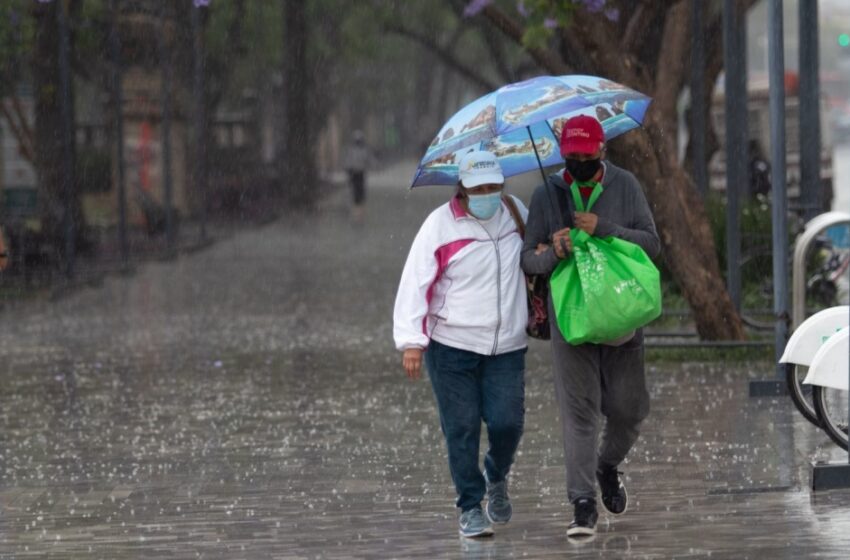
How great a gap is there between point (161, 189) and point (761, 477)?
93.1 feet

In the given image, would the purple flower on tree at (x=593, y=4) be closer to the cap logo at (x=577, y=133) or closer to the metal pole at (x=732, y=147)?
the metal pole at (x=732, y=147)

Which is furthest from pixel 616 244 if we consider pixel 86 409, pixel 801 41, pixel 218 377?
pixel 801 41

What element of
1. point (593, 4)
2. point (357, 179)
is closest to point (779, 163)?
point (593, 4)

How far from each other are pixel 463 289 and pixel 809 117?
26.7 feet

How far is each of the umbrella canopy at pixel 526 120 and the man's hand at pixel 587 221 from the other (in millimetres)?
398

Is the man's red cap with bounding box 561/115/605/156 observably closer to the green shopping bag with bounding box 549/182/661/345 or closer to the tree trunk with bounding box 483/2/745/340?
the green shopping bag with bounding box 549/182/661/345

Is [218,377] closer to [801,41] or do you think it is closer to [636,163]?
[636,163]

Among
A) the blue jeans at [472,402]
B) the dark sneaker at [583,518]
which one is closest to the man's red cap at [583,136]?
the blue jeans at [472,402]

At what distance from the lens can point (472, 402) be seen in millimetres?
7527

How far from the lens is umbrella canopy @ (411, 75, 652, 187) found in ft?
24.3

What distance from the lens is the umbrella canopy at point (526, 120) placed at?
7.39m

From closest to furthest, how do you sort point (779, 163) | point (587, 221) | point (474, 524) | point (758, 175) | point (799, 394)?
point (587, 221) → point (474, 524) → point (799, 394) → point (779, 163) → point (758, 175)

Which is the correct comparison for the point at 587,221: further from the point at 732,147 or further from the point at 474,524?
the point at 732,147

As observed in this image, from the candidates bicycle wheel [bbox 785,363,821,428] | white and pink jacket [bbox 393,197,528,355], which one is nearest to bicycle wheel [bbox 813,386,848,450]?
bicycle wheel [bbox 785,363,821,428]
